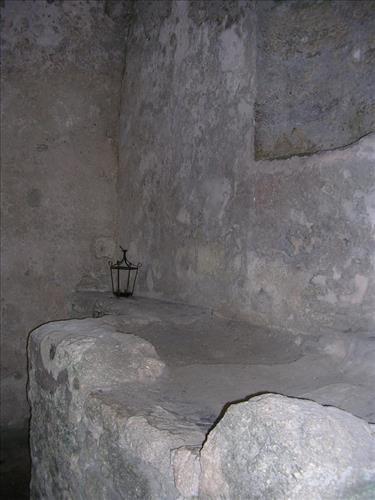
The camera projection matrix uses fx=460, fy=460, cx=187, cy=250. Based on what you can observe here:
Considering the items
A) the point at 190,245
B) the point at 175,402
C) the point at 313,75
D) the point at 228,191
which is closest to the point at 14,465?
the point at 190,245

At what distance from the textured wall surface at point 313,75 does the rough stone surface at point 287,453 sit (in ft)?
4.42

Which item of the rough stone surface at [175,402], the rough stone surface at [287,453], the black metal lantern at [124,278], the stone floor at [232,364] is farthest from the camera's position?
the black metal lantern at [124,278]

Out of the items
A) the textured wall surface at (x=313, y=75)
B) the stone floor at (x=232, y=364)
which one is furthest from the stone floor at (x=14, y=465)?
the textured wall surface at (x=313, y=75)

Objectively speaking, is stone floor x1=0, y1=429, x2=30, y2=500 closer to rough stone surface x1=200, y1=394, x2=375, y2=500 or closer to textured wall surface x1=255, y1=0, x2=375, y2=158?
rough stone surface x1=200, y1=394, x2=375, y2=500

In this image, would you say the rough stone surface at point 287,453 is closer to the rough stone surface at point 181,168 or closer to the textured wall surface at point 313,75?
the rough stone surface at point 181,168

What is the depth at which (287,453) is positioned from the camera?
0.98 meters

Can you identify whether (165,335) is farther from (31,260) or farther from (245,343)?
(31,260)

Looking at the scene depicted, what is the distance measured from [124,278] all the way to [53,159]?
1.09m

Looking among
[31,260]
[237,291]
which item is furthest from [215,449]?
[31,260]

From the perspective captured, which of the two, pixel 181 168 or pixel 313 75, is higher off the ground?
pixel 313 75

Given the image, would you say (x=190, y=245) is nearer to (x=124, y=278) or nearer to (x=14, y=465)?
(x=124, y=278)

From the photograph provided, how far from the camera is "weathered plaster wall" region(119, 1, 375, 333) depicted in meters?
1.98

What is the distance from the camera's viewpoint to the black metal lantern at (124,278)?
3.37 m

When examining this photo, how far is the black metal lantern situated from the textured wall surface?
4.61ft
